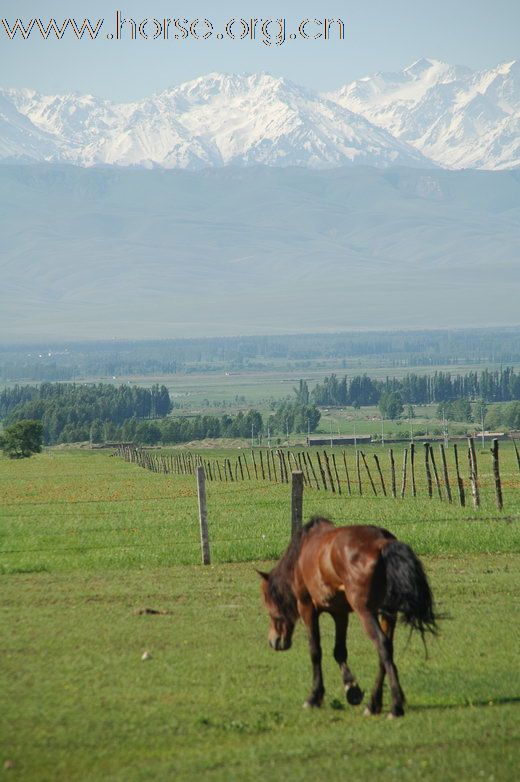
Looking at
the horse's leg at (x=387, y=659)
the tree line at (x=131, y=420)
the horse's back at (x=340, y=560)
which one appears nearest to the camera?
the horse's leg at (x=387, y=659)

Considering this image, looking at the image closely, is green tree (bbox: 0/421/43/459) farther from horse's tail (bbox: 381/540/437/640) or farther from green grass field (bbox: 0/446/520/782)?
horse's tail (bbox: 381/540/437/640)

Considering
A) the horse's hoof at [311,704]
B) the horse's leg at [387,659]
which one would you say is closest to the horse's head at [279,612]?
the horse's hoof at [311,704]

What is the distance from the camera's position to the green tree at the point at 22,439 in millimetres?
103500

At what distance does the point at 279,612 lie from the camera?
12828 mm

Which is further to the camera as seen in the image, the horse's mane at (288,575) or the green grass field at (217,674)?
the horse's mane at (288,575)

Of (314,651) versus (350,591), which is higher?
(350,591)

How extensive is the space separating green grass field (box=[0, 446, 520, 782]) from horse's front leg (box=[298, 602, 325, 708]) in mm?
135

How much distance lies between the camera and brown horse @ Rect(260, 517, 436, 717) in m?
11.2

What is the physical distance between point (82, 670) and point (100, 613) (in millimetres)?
3524

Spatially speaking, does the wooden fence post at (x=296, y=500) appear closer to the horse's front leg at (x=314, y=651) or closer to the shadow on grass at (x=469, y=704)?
the horse's front leg at (x=314, y=651)

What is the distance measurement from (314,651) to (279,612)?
0.82 m

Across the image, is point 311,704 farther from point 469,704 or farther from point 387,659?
point 469,704

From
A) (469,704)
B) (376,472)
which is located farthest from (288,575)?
(376,472)

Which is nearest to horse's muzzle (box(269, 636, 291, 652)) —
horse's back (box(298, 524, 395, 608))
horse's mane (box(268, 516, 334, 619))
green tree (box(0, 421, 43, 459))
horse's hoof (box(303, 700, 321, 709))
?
horse's mane (box(268, 516, 334, 619))
